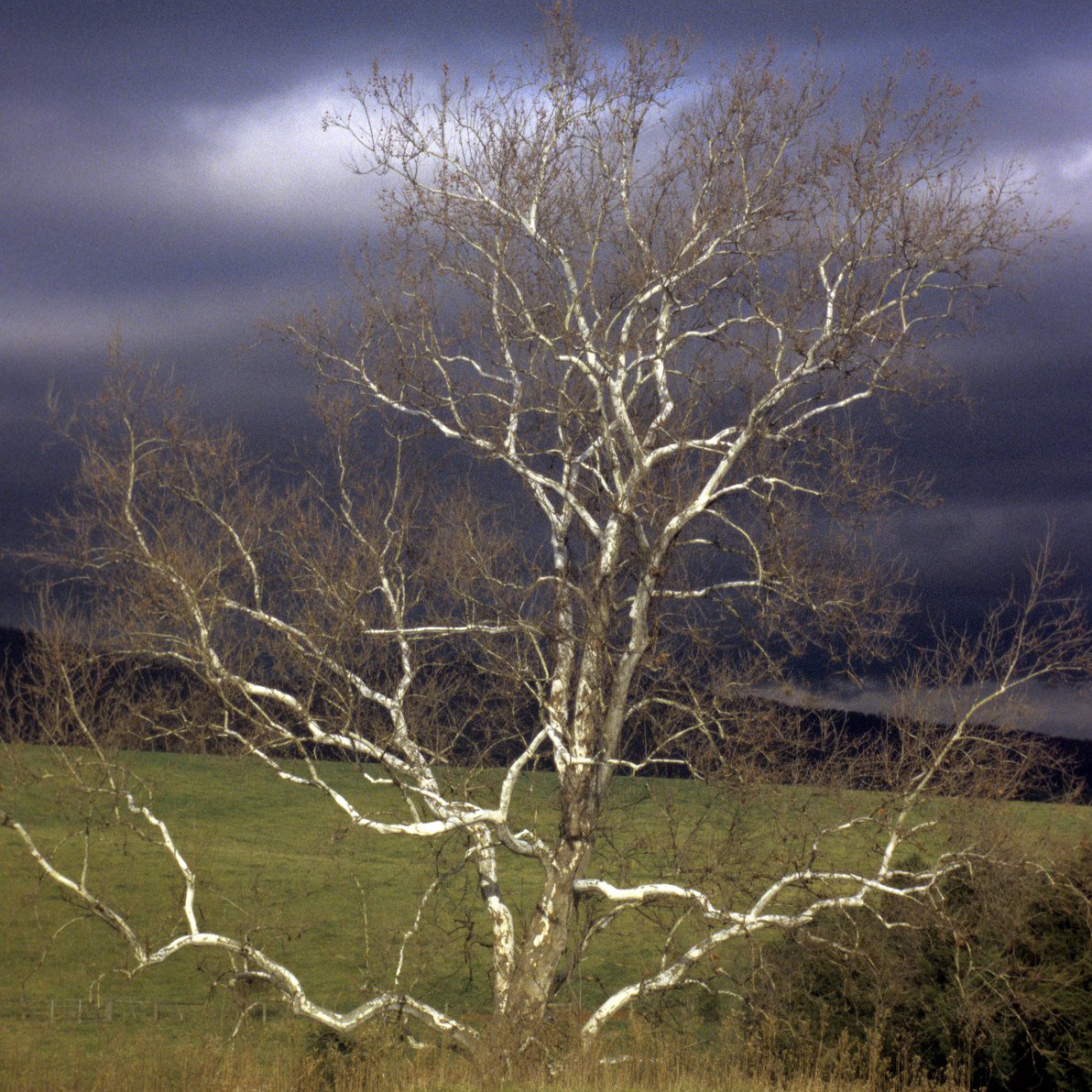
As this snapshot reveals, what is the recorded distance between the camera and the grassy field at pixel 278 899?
49.0ft

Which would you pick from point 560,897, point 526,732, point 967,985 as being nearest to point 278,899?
point 526,732

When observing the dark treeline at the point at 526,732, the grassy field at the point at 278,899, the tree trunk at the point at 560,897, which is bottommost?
the grassy field at the point at 278,899

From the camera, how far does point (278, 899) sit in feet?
112

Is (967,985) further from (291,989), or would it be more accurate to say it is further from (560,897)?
(291,989)

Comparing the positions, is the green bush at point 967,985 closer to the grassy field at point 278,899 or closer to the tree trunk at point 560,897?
the grassy field at point 278,899

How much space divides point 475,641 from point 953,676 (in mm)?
6308

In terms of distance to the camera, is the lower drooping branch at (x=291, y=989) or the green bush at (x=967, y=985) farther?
the green bush at (x=967, y=985)

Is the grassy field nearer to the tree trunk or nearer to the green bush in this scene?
the tree trunk

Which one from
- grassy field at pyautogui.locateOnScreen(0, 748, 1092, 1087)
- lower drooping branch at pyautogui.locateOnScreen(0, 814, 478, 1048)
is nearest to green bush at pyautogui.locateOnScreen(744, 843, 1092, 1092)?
grassy field at pyautogui.locateOnScreen(0, 748, 1092, 1087)

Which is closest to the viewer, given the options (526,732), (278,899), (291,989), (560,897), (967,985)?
(291,989)

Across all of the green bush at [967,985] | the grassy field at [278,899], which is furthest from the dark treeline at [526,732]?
the green bush at [967,985]

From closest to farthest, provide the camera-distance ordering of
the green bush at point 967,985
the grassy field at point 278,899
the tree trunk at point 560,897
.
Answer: the tree trunk at point 560,897, the green bush at point 967,985, the grassy field at point 278,899

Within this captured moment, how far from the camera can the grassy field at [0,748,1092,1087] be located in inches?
588

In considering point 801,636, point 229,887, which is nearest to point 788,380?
point 801,636
